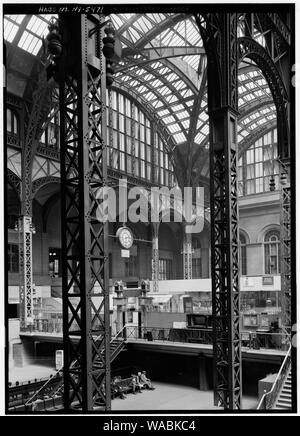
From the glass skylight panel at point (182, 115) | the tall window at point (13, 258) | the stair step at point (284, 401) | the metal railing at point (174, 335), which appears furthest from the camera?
the glass skylight panel at point (182, 115)

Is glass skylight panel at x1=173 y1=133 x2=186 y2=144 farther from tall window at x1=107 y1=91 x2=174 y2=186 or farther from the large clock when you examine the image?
the large clock

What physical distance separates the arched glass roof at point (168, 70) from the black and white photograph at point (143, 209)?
0.47ft

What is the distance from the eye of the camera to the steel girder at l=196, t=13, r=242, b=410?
13.1m

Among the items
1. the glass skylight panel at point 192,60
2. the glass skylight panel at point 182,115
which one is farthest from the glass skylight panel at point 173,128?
the glass skylight panel at point 192,60

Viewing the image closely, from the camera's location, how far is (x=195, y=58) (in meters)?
40.4

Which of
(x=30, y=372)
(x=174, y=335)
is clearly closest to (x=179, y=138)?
(x=174, y=335)

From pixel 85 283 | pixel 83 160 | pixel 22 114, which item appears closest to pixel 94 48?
pixel 83 160

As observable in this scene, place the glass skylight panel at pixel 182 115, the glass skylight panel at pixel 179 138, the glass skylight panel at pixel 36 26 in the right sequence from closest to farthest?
the glass skylight panel at pixel 36 26 < the glass skylight panel at pixel 182 115 < the glass skylight panel at pixel 179 138

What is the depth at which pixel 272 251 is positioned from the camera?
45281mm

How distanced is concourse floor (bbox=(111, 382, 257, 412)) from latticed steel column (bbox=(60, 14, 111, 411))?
1030 cm

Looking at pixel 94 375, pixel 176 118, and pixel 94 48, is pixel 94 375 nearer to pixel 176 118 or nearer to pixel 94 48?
pixel 94 48

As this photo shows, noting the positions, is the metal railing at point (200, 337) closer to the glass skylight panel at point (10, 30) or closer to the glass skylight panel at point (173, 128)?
the glass skylight panel at point (10, 30)

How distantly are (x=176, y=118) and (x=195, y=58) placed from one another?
5.81m

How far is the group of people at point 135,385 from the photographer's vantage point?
19.7 meters
